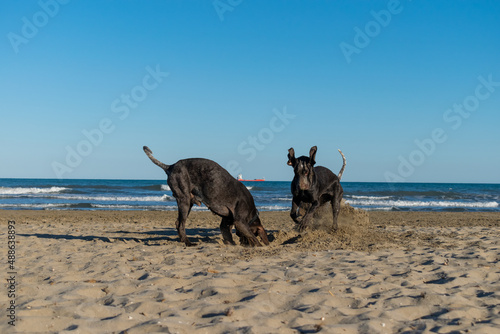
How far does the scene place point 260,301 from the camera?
13.2 feet

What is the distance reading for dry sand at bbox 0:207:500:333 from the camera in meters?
3.46

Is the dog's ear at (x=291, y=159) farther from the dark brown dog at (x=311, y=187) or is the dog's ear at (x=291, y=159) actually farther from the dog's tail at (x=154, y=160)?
the dog's tail at (x=154, y=160)

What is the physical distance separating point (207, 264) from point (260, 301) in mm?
2043

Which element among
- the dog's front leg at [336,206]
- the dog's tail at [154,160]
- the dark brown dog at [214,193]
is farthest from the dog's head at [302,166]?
the dog's tail at [154,160]

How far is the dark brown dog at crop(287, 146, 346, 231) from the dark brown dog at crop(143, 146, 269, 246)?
3.23ft

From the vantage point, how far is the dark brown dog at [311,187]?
25.9 feet

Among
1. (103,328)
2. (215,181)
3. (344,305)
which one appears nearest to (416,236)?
(215,181)

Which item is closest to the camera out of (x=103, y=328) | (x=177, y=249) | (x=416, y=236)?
(x=103, y=328)

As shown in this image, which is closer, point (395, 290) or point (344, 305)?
point (344, 305)

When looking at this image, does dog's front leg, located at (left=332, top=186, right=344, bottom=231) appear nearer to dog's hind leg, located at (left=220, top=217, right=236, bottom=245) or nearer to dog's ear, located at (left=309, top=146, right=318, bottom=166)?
dog's ear, located at (left=309, top=146, right=318, bottom=166)

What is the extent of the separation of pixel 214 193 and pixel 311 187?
1928mm

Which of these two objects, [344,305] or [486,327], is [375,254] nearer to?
[344,305]

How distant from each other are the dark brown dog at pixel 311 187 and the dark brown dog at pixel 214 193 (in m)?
0.99

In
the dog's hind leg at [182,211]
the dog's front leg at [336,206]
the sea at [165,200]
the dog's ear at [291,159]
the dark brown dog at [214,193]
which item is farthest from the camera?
the sea at [165,200]
